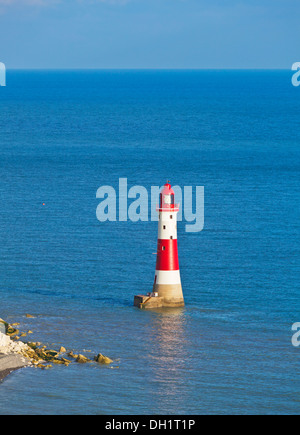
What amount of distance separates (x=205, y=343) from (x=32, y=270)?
15831mm

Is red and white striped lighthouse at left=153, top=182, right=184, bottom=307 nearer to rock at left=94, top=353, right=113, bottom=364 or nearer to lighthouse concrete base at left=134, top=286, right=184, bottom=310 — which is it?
lighthouse concrete base at left=134, top=286, right=184, bottom=310

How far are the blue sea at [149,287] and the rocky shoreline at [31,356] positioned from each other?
486 mm

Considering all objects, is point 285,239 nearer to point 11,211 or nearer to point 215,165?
point 11,211

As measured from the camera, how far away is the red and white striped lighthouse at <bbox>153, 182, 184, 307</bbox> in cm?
4847

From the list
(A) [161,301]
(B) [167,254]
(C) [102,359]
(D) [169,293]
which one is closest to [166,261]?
(B) [167,254]

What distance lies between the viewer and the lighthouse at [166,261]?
159ft

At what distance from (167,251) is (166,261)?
47cm

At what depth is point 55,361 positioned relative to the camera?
4081 cm

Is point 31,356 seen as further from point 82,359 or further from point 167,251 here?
point 167,251

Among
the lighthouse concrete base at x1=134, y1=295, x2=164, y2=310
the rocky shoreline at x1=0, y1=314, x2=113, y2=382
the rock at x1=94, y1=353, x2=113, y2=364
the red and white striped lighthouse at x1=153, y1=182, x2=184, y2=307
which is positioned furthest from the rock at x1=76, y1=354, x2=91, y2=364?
the red and white striped lighthouse at x1=153, y1=182, x2=184, y2=307

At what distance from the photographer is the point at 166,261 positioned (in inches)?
1919

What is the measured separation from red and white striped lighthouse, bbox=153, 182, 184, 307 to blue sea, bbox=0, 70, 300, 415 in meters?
1.23

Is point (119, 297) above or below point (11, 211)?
below

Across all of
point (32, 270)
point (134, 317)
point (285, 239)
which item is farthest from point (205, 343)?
point (285, 239)
